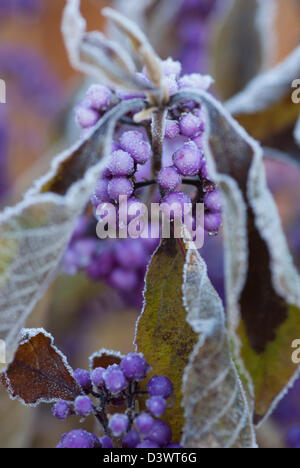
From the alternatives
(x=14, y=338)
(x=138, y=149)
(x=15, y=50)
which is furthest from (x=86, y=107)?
(x=15, y=50)

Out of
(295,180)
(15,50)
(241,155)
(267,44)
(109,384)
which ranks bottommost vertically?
(109,384)

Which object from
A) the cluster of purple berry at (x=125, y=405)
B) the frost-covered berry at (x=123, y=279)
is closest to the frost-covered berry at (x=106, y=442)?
the cluster of purple berry at (x=125, y=405)

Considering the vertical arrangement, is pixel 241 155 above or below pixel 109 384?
above

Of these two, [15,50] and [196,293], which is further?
[15,50]

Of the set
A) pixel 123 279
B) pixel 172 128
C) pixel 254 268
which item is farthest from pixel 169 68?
pixel 123 279

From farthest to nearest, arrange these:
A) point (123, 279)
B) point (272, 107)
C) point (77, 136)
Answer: point (77, 136), point (123, 279), point (272, 107)

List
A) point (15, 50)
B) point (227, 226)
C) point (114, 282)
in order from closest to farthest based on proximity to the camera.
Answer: point (227, 226) → point (114, 282) → point (15, 50)

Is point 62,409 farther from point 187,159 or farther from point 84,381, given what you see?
point 187,159

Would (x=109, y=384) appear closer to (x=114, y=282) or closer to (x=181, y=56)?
(x=114, y=282)
